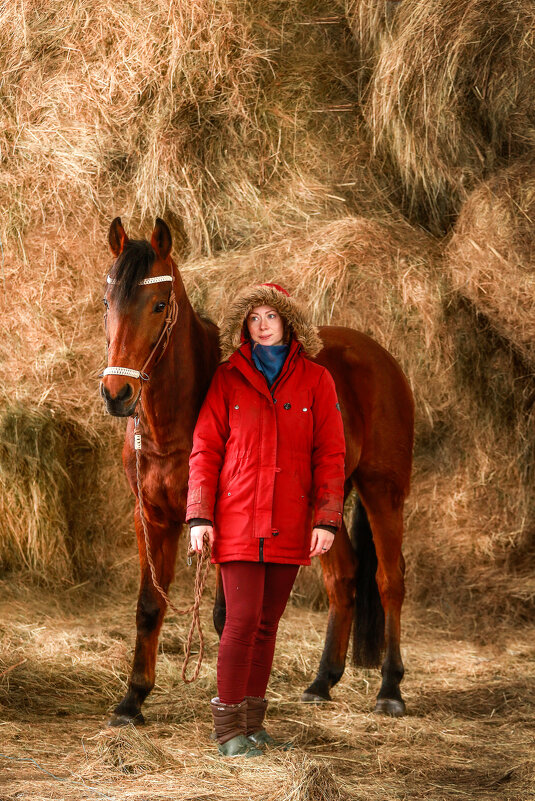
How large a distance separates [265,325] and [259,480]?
21.4 inches

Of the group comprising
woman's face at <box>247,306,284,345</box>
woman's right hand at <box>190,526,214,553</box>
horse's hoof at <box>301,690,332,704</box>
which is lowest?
horse's hoof at <box>301,690,332,704</box>

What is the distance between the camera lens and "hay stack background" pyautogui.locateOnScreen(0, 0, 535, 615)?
4867 millimetres

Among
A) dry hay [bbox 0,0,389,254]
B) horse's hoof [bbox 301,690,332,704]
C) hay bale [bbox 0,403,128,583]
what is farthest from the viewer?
dry hay [bbox 0,0,389,254]

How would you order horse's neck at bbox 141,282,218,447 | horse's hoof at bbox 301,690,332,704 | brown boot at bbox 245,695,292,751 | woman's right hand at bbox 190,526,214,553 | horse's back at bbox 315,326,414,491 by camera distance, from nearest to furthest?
1. woman's right hand at bbox 190,526,214,553
2. brown boot at bbox 245,695,292,751
3. horse's neck at bbox 141,282,218,447
4. horse's hoof at bbox 301,690,332,704
5. horse's back at bbox 315,326,414,491

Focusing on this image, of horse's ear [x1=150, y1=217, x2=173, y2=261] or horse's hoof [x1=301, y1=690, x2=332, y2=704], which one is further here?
horse's hoof [x1=301, y1=690, x2=332, y2=704]

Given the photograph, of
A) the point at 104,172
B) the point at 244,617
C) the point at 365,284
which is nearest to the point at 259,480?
the point at 244,617

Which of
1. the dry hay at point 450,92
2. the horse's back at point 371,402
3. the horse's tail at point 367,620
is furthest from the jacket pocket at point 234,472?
the dry hay at point 450,92

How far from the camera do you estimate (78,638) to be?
15.2 ft

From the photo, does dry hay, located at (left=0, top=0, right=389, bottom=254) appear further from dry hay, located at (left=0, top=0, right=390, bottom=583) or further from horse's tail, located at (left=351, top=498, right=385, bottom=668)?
horse's tail, located at (left=351, top=498, right=385, bottom=668)

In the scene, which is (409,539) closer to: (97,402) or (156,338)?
(97,402)

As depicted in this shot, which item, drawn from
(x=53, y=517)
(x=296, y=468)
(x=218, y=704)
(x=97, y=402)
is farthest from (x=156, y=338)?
(x=53, y=517)

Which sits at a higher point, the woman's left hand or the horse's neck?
the horse's neck

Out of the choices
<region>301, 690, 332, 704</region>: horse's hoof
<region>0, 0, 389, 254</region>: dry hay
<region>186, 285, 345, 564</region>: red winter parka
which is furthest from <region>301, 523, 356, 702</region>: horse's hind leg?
<region>0, 0, 389, 254</region>: dry hay

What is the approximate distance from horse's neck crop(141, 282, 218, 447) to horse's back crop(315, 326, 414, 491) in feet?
2.73
